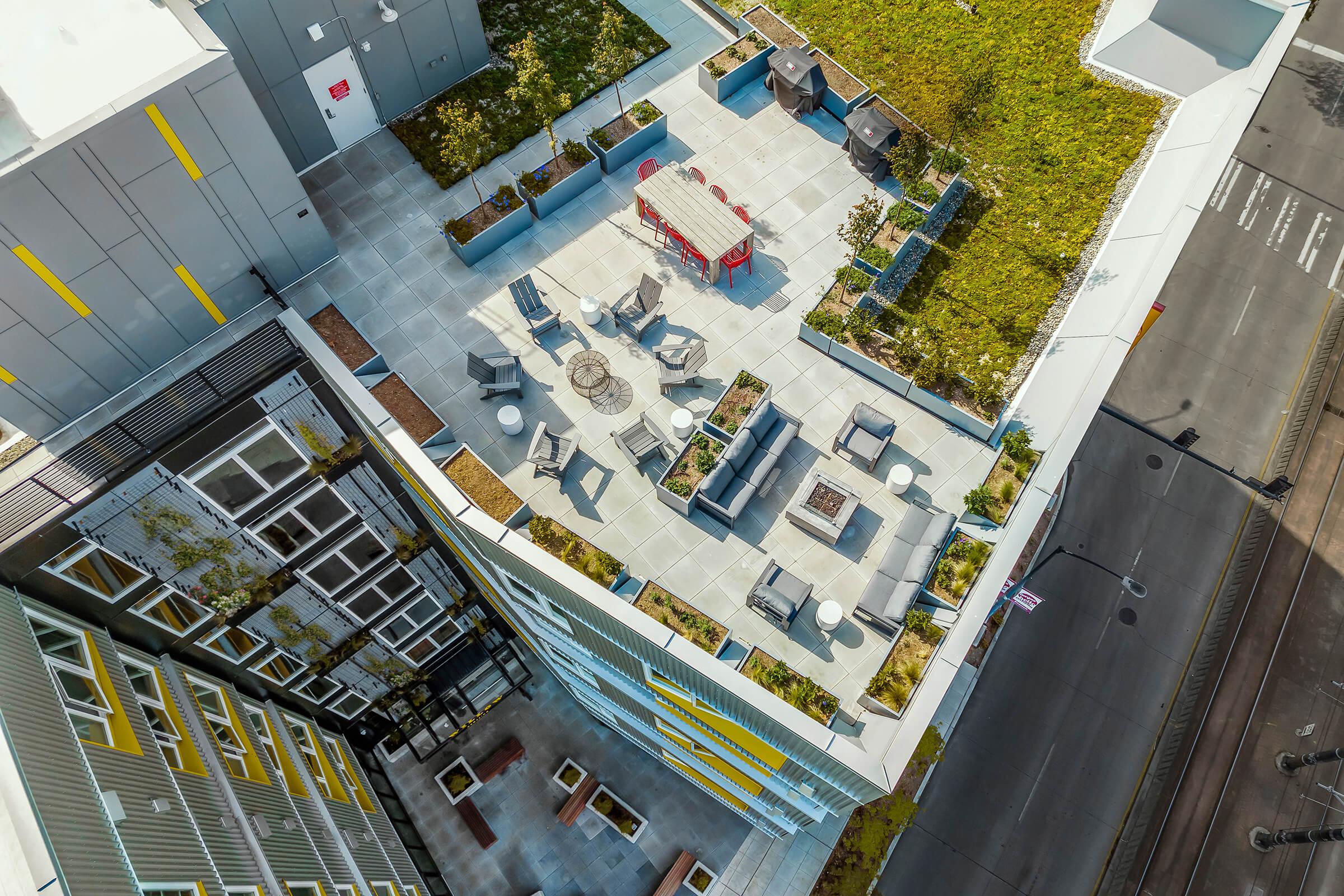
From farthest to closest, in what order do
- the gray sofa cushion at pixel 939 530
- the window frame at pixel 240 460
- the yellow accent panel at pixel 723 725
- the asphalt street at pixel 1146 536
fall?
the asphalt street at pixel 1146 536
the window frame at pixel 240 460
the yellow accent panel at pixel 723 725
the gray sofa cushion at pixel 939 530

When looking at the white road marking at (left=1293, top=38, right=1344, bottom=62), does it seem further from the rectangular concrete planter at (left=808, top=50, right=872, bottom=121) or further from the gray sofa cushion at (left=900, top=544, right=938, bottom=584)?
the gray sofa cushion at (left=900, top=544, right=938, bottom=584)

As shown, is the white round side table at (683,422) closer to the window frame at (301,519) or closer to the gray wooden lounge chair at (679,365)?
the gray wooden lounge chair at (679,365)

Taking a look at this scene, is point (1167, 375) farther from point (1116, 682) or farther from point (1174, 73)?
point (1174, 73)

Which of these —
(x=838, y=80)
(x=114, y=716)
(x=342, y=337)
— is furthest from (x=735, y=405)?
(x=114, y=716)

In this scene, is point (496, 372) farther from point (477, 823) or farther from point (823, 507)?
point (477, 823)

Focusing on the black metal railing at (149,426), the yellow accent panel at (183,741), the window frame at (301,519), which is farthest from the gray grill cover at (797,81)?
the yellow accent panel at (183,741)

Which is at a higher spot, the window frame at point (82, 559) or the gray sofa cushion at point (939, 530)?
the gray sofa cushion at point (939, 530)

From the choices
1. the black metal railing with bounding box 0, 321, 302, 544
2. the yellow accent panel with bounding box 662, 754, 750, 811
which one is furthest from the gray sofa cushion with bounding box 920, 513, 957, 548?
the black metal railing with bounding box 0, 321, 302, 544
